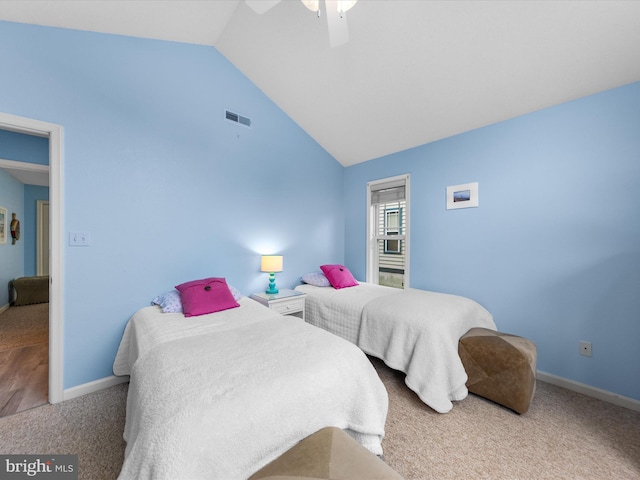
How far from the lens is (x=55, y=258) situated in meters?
1.95

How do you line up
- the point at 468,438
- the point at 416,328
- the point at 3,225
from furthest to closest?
the point at 3,225 → the point at 416,328 → the point at 468,438

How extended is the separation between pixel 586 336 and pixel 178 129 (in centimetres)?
419

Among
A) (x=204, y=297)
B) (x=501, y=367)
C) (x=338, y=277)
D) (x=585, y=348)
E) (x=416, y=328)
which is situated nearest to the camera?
(x=501, y=367)

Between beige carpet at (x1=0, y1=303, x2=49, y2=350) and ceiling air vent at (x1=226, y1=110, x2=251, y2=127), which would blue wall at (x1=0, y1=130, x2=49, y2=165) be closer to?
ceiling air vent at (x1=226, y1=110, x2=251, y2=127)

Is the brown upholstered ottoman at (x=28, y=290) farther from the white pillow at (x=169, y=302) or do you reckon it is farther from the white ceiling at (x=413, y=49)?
the white ceiling at (x=413, y=49)

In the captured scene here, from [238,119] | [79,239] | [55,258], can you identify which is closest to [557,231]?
[238,119]

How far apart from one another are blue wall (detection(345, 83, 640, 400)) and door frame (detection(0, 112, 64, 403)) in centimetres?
362

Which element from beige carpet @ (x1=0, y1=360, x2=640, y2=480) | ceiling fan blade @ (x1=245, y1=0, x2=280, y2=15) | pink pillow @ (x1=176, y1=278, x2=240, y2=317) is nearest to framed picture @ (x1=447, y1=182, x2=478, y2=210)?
beige carpet @ (x1=0, y1=360, x2=640, y2=480)

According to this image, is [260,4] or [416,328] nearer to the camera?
[260,4]

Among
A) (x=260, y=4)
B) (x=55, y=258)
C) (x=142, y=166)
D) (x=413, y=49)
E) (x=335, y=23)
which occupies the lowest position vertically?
(x=55, y=258)

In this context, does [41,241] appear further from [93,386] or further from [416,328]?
[416,328]

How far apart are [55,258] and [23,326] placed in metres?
2.69

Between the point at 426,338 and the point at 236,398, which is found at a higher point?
the point at 236,398

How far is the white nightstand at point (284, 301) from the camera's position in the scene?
109 inches
